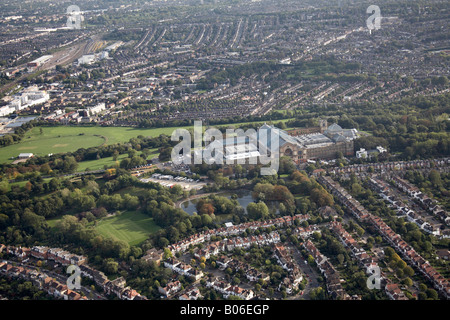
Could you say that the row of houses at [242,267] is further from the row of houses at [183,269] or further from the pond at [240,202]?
the pond at [240,202]

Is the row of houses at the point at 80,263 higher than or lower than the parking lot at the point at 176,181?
lower

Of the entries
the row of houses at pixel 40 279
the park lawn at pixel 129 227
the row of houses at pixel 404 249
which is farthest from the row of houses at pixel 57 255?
the row of houses at pixel 404 249

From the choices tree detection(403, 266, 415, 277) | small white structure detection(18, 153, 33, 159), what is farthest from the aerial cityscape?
small white structure detection(18, 153, 33, 159)

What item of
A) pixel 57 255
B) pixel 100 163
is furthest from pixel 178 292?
pixel 100 163

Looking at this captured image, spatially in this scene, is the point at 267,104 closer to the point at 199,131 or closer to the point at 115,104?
the point at 199,131

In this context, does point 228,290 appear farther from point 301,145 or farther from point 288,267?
point 301,145

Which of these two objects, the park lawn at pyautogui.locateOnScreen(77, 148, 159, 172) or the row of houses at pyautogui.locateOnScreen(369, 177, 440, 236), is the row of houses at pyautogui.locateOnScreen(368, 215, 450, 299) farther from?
the park lawn at pyautogui.locateOnScreen(77, 148, 159, 172)

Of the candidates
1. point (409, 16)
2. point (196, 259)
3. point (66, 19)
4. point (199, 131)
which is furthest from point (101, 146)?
point (66, 19)
